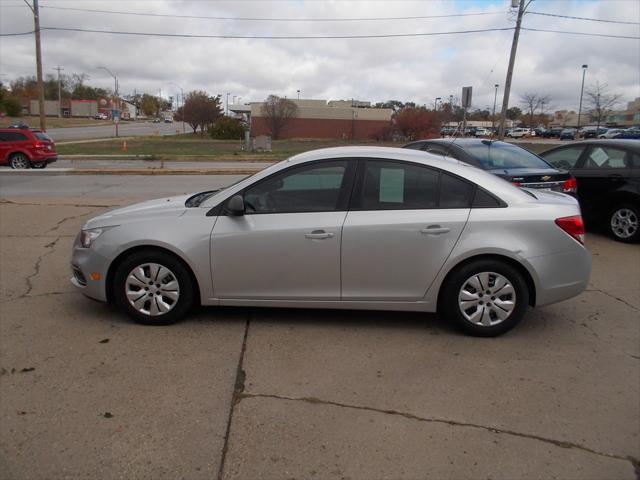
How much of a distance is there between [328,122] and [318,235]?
62.4 metres

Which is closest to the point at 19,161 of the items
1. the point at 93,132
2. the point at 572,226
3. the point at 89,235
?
the point at 89,235

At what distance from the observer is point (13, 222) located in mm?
9156

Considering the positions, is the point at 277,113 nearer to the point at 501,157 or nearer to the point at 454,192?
the point at 501,157

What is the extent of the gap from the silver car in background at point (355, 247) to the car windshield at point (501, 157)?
322 centimetres

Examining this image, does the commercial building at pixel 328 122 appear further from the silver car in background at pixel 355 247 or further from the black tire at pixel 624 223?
the silver car in background at pixel 355 247

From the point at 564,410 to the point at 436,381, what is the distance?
809mm

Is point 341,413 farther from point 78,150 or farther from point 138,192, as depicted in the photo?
point 78,150

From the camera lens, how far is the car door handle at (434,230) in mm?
4375

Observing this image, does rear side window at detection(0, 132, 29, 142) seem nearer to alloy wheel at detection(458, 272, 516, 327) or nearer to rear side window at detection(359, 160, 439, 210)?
rear side window at detection(359, 160, 439, 210)

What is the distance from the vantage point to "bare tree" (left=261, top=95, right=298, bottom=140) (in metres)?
61.6

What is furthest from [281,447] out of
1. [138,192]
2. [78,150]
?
[78,150]

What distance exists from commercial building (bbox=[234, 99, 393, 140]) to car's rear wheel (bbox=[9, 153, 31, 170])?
42269 millimetres

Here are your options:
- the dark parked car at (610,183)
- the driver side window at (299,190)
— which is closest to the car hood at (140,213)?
the driver side window at (299,190)

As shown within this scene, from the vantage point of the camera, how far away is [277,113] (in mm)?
61625
